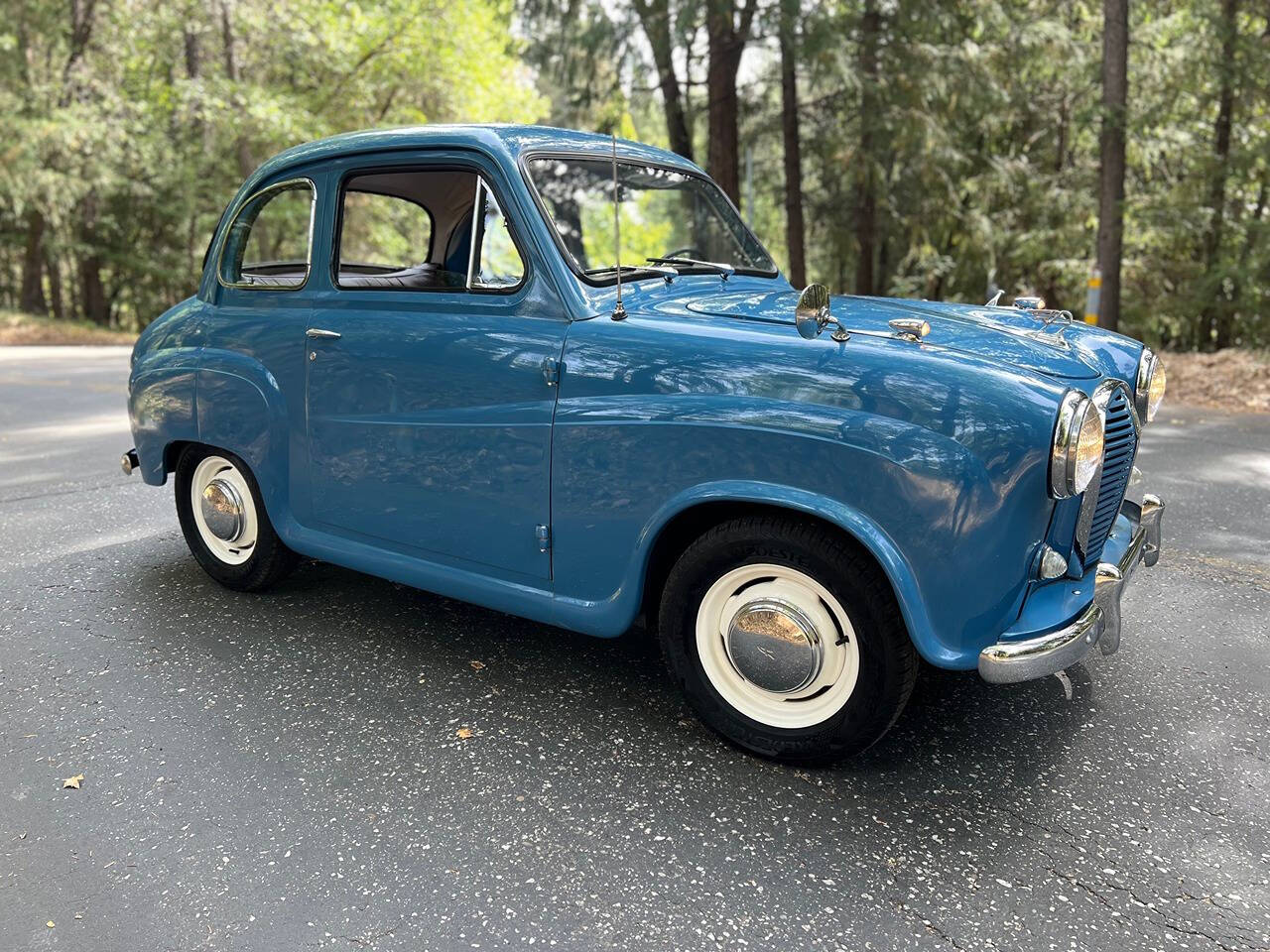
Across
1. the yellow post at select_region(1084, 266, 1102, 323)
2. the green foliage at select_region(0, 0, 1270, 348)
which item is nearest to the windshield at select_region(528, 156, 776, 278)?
the green foliage at select_region(0, 0, 1270, 348)

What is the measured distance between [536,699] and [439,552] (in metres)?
0.62

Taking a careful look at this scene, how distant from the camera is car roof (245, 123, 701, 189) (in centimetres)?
325

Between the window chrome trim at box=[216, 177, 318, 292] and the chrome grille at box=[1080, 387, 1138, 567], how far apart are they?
2.89 metres

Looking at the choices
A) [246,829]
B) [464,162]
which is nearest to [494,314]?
[464,162]

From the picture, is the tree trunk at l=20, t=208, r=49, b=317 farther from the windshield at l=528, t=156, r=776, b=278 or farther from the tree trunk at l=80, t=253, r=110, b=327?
the windshield at l=528, t=156, r=776, b=278

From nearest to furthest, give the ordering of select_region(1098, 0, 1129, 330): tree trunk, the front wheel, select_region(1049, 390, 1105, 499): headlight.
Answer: select_region(1049, 390, 1105, 499): headlight, the front wheel, select_region(1098, 0, 1129, 330): tree trunk

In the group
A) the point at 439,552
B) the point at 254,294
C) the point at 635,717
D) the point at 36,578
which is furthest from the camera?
the point at 36,578

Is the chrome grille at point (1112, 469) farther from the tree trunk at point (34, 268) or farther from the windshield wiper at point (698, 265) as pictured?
the tree trunk at point (34, 268)

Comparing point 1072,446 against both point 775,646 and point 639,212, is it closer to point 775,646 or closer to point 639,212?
point 775,646

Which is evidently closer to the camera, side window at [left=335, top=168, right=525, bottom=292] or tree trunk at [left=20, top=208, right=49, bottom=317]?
side window at [left=335, top=168, right=525, bottom=292]

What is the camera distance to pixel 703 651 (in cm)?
287

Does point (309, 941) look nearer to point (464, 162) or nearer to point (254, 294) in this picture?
point (464, 162)

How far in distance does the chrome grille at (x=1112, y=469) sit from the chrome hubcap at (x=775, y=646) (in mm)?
846

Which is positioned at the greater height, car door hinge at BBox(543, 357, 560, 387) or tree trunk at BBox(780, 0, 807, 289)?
tree trunk at BBox(780, 0, 807, 289)
